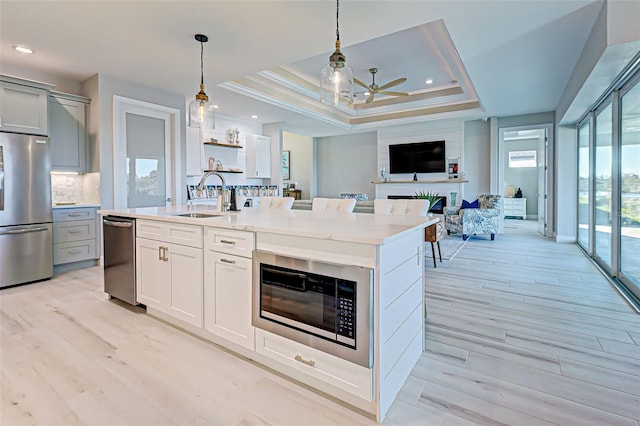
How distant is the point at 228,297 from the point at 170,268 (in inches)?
27.5

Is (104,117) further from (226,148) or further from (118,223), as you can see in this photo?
(226,148)

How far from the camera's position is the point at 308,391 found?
176cm

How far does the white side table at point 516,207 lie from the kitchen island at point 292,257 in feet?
33.7

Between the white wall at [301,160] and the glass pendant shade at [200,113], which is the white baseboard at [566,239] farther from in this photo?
the glass pendant shade at [200,113]

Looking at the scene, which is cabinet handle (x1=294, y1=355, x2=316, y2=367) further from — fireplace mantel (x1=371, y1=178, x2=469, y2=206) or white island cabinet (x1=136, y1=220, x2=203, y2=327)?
fireplace mantel (x1=371, y1=178, x2=469, y2=206)

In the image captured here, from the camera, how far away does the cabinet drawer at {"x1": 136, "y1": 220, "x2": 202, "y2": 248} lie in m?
2.32

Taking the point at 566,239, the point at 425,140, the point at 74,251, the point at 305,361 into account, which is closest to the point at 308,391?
the point at 305,361

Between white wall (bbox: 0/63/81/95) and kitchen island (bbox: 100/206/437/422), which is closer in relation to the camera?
kitchen island (bbox: 100/206/437/422)

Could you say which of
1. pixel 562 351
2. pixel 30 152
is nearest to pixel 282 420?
pixel 562 351

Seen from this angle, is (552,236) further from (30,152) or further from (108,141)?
(30,152)

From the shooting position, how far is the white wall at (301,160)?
400 inches

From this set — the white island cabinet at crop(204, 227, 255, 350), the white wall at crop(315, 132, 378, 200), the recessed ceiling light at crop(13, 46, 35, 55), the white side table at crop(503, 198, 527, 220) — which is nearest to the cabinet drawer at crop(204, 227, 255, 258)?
the white island cabinet at crop(204, 227, 255, 350)

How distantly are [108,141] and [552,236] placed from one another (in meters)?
8.06

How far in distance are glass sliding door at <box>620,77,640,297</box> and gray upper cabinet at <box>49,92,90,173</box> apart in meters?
6.44
